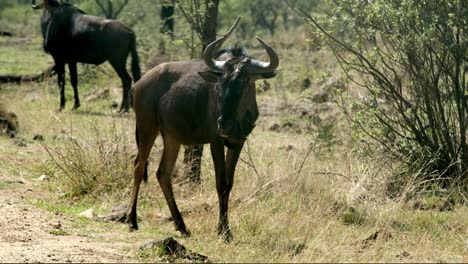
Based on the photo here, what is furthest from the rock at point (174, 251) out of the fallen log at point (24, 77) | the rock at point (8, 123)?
the fallen log at point (24, 77)

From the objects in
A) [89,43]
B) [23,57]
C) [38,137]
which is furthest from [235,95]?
[23,57]

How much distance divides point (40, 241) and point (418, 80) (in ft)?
15.5

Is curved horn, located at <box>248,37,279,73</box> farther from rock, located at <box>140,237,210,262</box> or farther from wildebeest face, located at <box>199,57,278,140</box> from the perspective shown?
rock, located at <box>140,237,210,262</box>

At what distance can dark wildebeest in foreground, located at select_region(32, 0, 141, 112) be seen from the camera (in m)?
16.7

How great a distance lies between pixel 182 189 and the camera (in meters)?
9.52

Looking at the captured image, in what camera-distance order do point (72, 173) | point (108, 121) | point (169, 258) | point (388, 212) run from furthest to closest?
point (108, 121), point (72, 173), point (388, 212), point (169, 258)

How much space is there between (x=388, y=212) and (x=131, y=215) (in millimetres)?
2428

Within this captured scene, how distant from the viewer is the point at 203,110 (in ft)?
25.9

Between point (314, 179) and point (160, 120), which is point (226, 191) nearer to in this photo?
point (160, 120)

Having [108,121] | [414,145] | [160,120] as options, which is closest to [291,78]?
[108,121]

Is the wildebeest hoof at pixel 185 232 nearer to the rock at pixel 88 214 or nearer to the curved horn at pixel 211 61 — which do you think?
the rock at pixel 88 214

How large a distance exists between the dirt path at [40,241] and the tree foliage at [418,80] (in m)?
3.61

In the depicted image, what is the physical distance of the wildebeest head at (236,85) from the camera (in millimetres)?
7250

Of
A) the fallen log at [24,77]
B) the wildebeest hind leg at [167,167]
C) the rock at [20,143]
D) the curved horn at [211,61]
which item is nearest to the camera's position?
the curved horn at [211,61]
